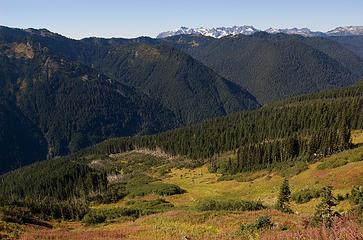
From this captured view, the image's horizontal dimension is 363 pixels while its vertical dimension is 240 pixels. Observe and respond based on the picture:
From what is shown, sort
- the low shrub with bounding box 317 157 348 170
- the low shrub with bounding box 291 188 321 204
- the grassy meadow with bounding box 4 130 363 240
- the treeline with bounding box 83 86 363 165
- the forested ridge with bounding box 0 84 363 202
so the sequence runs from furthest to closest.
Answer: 1. the treeline with bounding box 83 86 363 165
2. the forested ridge with bounding box 0 84 363 202
3. the low shrub with bounding box 317 157 348 170
4. the low shrub with bounding box 291 188 321 204
5. the grassy meadow with bounding box 4 130 363 240

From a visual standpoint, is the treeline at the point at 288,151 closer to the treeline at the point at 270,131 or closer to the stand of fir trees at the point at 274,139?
the stand of fir trees at the point at 274,139

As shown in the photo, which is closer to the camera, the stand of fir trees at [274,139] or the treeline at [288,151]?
the treeline at [288,151]

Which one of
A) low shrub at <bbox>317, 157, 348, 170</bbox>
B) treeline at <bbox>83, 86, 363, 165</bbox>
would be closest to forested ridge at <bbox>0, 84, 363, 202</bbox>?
treeline at <bbox>83, 86, 363, 165</bbox>

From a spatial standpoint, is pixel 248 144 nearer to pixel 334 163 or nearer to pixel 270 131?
pixel 270 131

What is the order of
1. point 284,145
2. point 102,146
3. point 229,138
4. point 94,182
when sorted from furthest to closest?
1. point 102,146
2. point 229,138
3. point 94,182
4. point 284,145

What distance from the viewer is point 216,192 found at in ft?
222

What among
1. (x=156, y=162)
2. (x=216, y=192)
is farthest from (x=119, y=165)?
(x=216, y=192)

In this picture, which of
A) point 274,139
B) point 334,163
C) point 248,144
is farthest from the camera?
point 248,144

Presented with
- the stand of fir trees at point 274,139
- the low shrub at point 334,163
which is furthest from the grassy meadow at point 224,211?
the stand of fir trees at point 274,139

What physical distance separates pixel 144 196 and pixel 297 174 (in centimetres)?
4474

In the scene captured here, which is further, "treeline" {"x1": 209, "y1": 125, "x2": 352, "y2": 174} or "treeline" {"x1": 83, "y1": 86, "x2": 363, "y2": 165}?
"treeline" {"x1": 83, "y1": 86, "x2": 363, "y2": 165}

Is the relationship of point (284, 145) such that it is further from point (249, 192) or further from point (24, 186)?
point (24, 186)

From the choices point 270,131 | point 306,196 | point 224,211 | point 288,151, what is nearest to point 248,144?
point 270,131

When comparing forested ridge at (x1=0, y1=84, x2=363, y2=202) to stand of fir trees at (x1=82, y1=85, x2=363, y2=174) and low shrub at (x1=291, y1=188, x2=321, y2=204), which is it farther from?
low shrub at (x1=291, y1=188, x2=321, y2=204)
